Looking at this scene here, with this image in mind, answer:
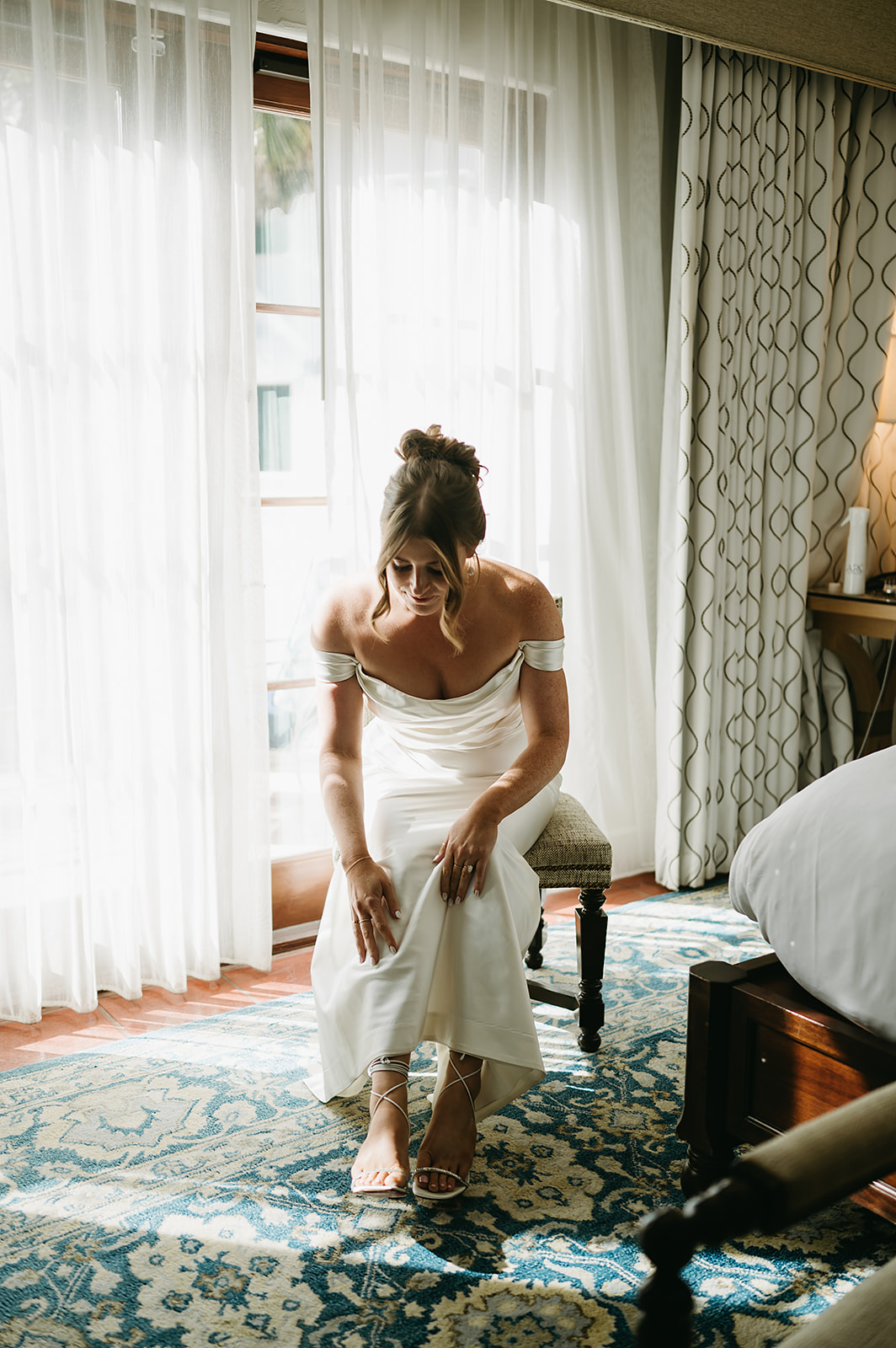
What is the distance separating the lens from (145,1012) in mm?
2377

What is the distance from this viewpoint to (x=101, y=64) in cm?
215

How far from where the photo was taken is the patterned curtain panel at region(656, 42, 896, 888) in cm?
290

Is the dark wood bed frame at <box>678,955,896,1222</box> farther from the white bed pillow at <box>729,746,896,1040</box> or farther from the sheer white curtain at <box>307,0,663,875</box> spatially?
the sheer white curtain at <box>307,0,663,875</box>

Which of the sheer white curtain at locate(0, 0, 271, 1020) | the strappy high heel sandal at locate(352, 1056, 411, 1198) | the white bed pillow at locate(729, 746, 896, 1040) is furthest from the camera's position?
the sheer white curtain at locate(0, 0, 271, 1020)

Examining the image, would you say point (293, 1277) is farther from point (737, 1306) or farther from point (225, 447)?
point (225, 447)

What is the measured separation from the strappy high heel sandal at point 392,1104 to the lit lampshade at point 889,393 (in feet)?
8.33

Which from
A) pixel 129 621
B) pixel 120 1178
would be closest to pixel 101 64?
pixel 129 621

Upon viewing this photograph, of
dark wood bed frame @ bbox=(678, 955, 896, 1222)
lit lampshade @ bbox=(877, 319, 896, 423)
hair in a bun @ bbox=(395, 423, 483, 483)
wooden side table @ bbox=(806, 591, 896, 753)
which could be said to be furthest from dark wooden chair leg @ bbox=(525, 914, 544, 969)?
lit lampshade @ bbox=(877, 319, 896, 423)

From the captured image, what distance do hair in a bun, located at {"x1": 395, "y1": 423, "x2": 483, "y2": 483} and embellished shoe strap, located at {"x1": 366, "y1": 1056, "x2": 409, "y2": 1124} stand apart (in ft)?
3.34

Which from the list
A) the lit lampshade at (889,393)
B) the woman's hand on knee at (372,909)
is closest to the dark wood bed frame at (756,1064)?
the woman's hand on knee at (372,909)

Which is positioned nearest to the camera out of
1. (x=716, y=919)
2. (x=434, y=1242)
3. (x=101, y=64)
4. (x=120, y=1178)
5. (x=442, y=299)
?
(x=434, y=1242)

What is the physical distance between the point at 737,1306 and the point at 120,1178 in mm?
971

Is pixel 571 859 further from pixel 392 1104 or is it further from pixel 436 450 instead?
pixel 436 450

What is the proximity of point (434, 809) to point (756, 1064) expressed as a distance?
27.9 inches
